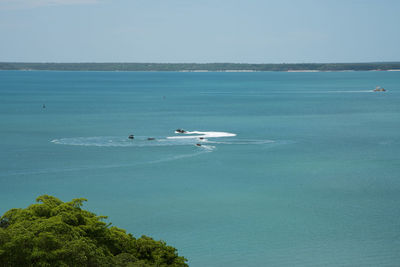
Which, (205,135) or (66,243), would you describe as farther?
(205,135)

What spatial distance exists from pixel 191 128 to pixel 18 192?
3706cm

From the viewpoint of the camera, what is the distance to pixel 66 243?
17.1m

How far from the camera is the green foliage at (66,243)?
16.4 meters

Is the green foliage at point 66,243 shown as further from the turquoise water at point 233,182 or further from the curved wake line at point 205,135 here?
the curved wake line at point 205,135

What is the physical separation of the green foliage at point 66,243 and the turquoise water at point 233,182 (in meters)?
7.99

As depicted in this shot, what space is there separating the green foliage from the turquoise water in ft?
26.2

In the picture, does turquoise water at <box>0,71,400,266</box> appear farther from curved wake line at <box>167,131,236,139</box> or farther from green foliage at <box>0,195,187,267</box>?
green foliage at <box>0,195,187,267</box>

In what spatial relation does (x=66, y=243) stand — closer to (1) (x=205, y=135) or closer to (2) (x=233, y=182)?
(2) (x=233, y=182)

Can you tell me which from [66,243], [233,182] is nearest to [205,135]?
[233,182]

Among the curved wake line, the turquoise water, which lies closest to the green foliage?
the turquoise water

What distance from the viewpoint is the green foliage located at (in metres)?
16.4

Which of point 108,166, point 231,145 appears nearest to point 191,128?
point 231,145

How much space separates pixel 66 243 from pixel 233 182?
97.0 ft

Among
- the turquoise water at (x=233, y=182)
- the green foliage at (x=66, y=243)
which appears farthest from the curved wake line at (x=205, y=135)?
the green foliage at (x=66, y=243)
